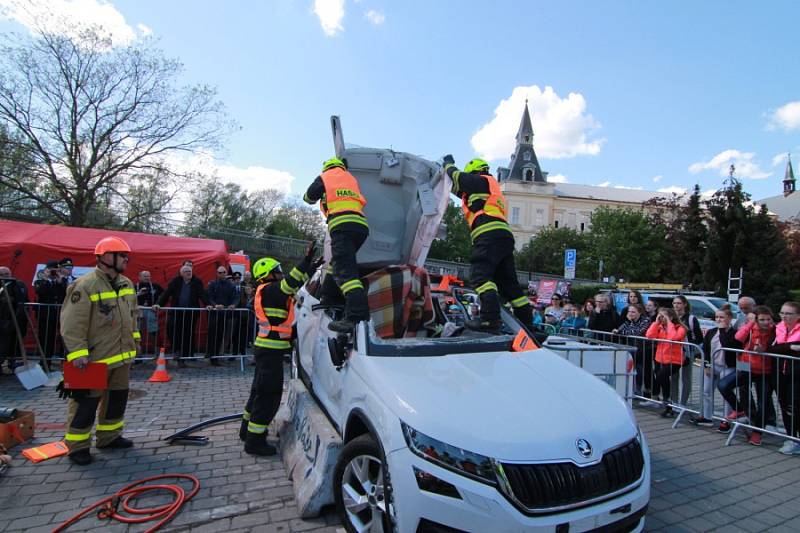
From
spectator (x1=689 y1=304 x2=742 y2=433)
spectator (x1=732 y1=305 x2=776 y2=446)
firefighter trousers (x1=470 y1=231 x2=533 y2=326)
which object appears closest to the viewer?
firefighter trousers (x1=470 y1=231 x2=533 y2=326)

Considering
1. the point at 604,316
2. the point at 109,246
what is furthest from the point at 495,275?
the point at 604,316

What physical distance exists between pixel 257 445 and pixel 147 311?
17.7ft

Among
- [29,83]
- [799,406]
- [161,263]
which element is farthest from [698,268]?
[29,83]

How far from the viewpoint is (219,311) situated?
8602mm

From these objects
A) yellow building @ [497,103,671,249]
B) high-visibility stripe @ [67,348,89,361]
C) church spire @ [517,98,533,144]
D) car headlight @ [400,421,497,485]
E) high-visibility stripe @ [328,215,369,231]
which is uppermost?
church spire @ [517,98,533,144]

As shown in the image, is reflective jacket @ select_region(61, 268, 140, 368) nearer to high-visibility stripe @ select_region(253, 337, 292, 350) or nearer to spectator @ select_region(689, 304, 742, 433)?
high-visibility stripe @ select_region(253, 337, 292, 350)

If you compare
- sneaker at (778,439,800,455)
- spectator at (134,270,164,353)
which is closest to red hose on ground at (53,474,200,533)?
spectator at (134,270,164,353)

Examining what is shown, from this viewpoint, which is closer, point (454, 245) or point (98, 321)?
point (98, 321)

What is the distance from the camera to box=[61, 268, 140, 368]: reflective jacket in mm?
3938

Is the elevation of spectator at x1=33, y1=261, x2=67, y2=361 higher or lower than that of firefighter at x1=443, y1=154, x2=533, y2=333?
lower

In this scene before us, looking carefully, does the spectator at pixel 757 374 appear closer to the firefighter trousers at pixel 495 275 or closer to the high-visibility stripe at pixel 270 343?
the firefighter trousers at pixel 495 275

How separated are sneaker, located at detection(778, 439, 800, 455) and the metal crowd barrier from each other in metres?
8.15

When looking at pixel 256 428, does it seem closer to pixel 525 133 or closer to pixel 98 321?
pixel 98 321

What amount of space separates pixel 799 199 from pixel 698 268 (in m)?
56.6
